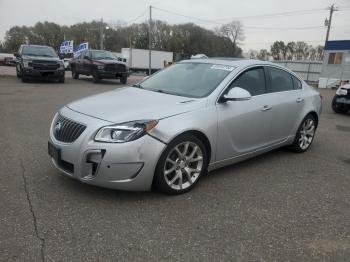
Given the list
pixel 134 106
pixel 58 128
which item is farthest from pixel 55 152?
pixel 134 106

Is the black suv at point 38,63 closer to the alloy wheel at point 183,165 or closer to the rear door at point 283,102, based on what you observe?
the rear door at point 283,102

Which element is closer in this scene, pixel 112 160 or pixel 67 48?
pixel 112 160

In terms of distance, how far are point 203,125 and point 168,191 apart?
0.83 m

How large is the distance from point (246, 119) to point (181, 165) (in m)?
1.17

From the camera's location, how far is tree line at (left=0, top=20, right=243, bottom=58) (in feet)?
261

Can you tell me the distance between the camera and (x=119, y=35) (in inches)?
3346

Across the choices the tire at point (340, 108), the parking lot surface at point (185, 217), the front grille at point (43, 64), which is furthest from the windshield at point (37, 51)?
the parking lot surface at point (185, 217)

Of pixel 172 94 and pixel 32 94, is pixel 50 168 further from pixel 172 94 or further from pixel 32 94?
pixel 32 94

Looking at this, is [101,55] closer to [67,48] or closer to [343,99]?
[343,99]

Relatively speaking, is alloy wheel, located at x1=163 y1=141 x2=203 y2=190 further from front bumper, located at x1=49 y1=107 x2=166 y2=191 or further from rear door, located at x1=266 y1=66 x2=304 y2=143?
rear door, located at x1=266 y1=66 x2=304 y2=143

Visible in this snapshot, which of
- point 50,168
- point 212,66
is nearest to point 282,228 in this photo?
point 212,66

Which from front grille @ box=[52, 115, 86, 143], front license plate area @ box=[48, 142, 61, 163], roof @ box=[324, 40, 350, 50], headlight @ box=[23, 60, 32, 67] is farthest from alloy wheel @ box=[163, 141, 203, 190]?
roof @ box=[324, 40, 350, 50]

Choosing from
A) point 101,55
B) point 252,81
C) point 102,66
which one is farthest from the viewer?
point 101,55

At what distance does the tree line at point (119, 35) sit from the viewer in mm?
79700
